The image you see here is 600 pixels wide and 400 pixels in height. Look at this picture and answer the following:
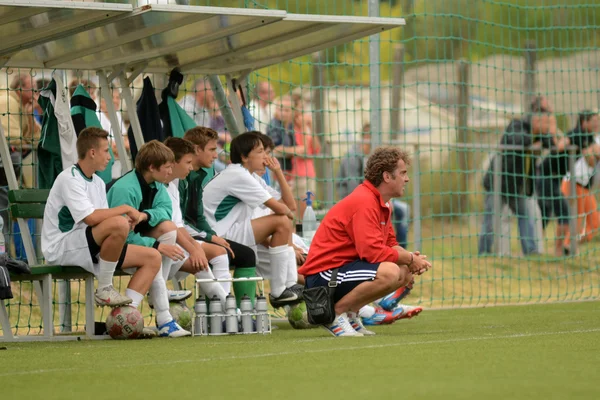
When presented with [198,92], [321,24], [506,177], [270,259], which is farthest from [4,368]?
[506,177]

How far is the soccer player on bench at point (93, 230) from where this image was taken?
8.39m

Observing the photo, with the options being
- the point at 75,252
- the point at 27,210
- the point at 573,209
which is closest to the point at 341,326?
the point at 75,252

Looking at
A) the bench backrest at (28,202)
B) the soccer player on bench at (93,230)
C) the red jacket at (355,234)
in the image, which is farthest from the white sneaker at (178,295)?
the red jacket at (355,234)

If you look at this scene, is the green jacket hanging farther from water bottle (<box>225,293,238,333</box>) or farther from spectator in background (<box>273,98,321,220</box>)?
spectator in background (<box>273,98,321,220</box>)

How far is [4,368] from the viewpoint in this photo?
6.36 m

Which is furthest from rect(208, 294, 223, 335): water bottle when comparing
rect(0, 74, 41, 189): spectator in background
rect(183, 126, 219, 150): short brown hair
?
rect(0, 74, 41, 189): spectator in background

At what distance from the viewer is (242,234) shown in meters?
9.86

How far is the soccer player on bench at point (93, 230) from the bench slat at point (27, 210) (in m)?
0.60

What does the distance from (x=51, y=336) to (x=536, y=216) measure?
26.2ft

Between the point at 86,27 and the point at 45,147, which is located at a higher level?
the point at 86,27

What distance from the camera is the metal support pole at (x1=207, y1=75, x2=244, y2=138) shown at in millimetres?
11164

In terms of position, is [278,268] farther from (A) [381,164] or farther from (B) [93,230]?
(A) [381,164]

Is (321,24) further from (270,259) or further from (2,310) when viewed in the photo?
(2,310)

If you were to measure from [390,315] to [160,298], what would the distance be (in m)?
2.00
